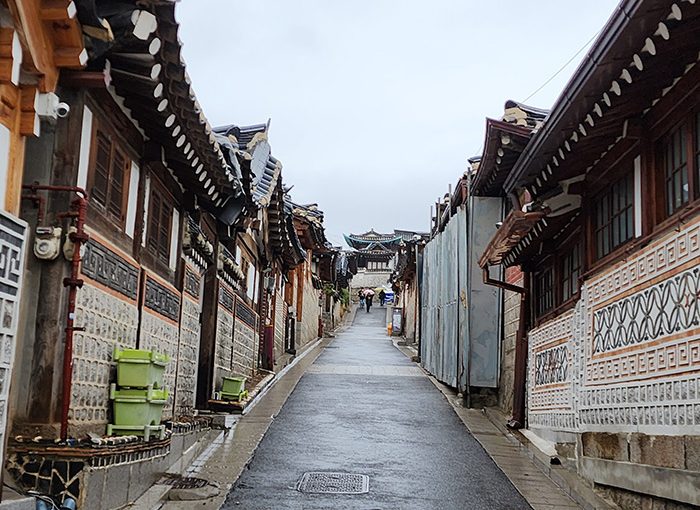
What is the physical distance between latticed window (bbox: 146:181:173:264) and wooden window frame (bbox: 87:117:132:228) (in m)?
1.22

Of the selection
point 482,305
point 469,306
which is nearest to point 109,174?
point 469,306

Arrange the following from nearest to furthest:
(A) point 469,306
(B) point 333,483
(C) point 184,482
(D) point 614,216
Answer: (C) point 184,482
(D) point 614,216
(B) point 333,483
(A) point 469,306

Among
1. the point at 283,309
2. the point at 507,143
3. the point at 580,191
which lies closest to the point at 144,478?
the point at 580,191

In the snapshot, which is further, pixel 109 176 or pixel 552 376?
Answer: pixel 552 376

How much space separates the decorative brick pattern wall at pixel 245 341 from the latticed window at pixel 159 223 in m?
7.18

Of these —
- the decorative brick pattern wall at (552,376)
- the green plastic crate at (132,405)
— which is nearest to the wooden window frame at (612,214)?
the decorative brick pattern wall at (552,376)

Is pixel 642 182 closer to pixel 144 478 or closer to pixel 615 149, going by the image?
pixel 615 149

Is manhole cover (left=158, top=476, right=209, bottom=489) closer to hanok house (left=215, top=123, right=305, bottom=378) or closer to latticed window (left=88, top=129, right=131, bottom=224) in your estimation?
latticed window (left=88, top=129, right=131, bottom=224)

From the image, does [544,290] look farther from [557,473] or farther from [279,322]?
[279,322]

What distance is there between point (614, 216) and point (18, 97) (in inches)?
291

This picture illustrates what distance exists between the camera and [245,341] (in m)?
21.6

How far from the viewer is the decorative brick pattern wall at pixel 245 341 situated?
1984cm

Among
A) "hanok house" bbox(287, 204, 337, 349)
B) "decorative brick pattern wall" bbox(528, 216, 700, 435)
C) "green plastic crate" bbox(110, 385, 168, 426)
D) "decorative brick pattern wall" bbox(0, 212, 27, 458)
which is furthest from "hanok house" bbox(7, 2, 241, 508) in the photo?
"hanok house" bbox(287, 204, 337, 349)

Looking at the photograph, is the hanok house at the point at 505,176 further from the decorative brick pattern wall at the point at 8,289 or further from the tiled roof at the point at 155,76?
the decorative brick pattern wall at the point at 8,289
